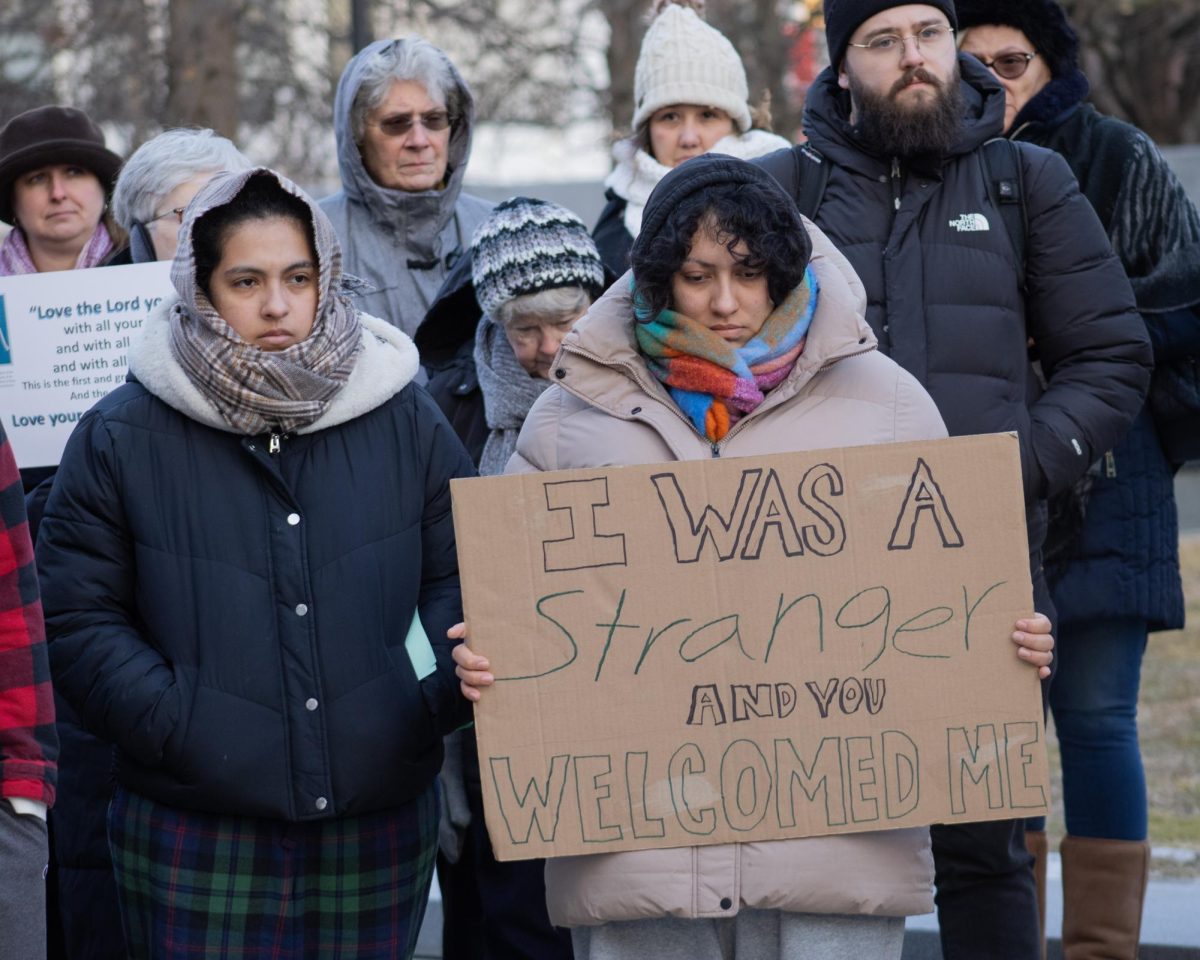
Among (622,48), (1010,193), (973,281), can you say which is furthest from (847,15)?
(622,48)

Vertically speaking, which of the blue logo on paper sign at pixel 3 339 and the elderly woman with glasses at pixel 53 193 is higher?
the elderly woman with glasses at pixel 53 193

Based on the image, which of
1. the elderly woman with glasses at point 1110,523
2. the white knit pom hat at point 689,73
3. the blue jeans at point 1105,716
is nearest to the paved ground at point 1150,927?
the elderly woman with glasses at point 1110,523

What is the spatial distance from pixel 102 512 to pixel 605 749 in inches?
38.5

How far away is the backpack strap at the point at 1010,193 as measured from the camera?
393 centimetres

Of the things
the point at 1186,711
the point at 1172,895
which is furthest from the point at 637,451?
the point at 1186,711

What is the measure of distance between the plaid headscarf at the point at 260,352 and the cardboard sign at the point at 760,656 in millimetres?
466

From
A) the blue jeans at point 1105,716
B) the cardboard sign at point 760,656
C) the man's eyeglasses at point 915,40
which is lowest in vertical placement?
the blue jeans at point 1105,716

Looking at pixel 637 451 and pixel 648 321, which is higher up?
pixel 648 321

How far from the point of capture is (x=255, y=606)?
3.20 m

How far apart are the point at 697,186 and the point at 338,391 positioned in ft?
2.41

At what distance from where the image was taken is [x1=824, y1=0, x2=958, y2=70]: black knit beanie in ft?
13.0

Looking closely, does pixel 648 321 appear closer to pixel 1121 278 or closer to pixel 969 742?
pixel 969 742

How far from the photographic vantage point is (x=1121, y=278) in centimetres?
396

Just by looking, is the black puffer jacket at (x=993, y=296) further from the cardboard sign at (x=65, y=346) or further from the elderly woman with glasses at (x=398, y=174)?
the cardboard sign at (x=65, y=346)
